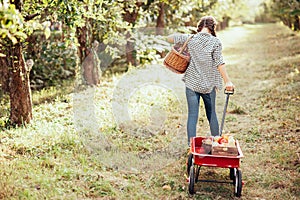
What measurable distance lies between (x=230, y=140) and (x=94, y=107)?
4472 mm

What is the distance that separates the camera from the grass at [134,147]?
5.07 metres

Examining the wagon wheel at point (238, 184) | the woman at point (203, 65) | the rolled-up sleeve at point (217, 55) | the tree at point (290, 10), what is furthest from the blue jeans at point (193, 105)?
the tree at point (290, 10)

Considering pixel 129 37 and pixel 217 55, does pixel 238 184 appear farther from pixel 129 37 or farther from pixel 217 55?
pixel 129 37

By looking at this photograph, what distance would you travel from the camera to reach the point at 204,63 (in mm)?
5824

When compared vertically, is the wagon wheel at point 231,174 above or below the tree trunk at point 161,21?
below

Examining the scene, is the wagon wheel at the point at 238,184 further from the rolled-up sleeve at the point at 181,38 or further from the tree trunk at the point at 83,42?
the tree trunk at the point at 83,42

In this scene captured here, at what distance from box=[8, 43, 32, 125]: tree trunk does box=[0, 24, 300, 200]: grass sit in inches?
9.3

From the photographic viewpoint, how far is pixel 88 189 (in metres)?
5.01

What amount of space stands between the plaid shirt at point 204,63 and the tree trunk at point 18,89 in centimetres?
307

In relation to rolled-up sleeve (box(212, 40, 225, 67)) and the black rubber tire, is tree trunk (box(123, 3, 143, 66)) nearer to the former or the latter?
rolled-up sleeve (box(212, 40, 225, 67))

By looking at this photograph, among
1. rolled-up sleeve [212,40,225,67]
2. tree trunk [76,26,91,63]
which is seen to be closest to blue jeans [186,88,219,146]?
rolled-up sleeve [212,40,225,67]

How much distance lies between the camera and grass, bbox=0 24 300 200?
16.6 feet

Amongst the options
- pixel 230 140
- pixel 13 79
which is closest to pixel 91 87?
pixel 13 79

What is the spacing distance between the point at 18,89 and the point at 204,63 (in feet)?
11.3
